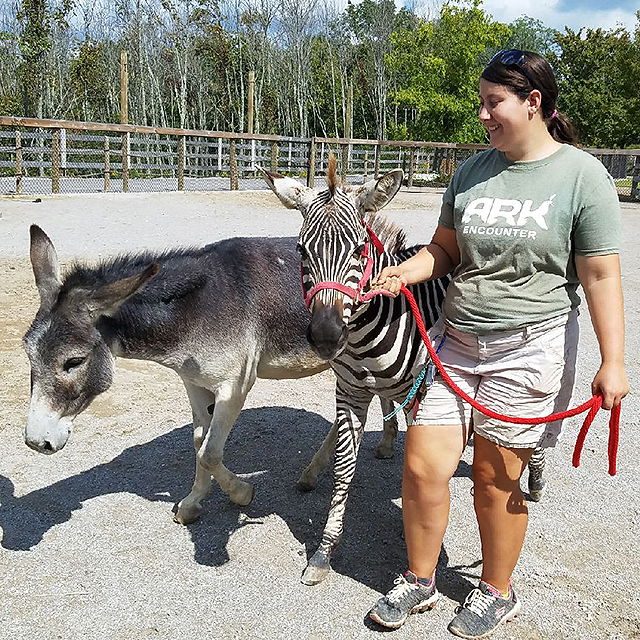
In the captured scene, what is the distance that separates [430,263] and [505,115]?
2.38 ft

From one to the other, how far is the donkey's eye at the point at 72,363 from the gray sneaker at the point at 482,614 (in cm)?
218

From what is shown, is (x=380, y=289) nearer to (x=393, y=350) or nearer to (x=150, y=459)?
(x=393, y=350)

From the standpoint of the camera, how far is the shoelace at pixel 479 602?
118 inches

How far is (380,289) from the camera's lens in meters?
2.79

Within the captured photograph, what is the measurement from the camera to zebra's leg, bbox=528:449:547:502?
4.11 metres

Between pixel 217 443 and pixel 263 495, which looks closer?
pixel 217 443

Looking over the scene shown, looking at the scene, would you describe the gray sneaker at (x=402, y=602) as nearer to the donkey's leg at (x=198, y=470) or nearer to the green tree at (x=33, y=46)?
the donkey's leg at (x=198, y=470)

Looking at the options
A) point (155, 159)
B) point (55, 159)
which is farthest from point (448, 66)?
point (55, 159)

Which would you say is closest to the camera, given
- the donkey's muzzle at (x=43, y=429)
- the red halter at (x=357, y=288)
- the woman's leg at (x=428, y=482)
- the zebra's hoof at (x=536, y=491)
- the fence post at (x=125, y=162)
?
the red halter at (x=357, y=288)

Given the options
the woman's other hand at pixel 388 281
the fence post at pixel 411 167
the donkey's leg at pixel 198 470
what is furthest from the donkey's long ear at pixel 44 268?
the fence post at pixel 411 167

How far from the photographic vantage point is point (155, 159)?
3016cm

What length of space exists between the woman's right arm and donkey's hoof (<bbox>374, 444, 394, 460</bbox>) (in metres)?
2.10

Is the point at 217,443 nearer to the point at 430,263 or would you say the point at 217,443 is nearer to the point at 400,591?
the point at 400,591

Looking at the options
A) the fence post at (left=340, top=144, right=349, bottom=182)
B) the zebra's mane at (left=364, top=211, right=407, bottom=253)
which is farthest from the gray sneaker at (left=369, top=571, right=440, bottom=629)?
the fence post at (left=340, top=144, right=349, bottom=182)
